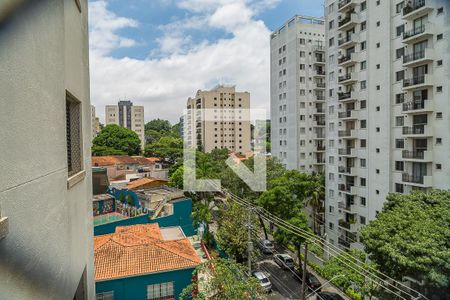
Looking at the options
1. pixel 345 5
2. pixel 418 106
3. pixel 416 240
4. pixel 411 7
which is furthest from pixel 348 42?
pixel 416 240

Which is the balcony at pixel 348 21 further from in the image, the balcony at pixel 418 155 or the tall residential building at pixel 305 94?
the balcony at pixel 418 155

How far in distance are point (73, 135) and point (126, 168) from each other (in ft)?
98.6

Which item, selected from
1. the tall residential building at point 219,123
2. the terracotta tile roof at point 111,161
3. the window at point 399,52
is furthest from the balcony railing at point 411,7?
the tall residential building at point 219,123

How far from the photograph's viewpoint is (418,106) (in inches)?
524

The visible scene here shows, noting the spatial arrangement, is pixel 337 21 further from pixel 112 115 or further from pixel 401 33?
pixel 112 115

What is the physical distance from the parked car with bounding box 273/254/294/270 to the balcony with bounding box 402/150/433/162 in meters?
7.53

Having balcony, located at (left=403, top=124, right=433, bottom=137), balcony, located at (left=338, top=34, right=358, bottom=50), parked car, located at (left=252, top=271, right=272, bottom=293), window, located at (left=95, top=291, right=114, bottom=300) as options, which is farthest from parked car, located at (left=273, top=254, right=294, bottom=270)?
balcony, located at (left=338, top=34, right=358, bottom=50)

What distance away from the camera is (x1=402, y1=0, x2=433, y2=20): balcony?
12867mm

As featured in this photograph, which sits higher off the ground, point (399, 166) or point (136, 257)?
point (399, 166)

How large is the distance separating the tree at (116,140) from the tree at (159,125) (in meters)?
25.2

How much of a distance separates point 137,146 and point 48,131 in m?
47.4

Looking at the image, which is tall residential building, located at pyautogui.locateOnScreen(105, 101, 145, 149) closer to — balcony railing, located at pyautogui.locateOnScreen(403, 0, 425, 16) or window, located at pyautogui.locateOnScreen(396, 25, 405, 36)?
window, located at pyautogui.locateOnScreen(396, 25, 405, 36)

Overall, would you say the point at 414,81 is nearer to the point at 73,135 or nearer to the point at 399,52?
the point at 399,52

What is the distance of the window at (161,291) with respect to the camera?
29.6 feet
